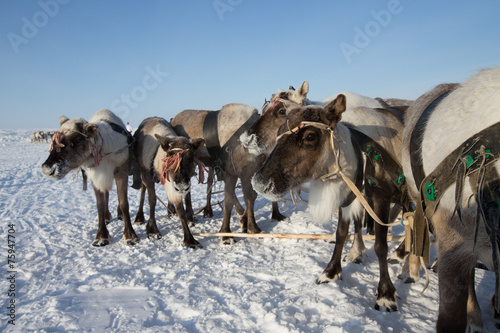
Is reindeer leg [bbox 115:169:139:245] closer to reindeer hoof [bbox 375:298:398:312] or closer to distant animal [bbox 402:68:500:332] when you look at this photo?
reindeer hoof [bbox 375:298:398:312]

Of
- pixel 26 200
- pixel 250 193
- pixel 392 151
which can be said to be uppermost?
pixel 392 151

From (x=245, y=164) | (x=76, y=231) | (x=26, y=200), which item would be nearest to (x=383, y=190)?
(x=245, y=164)

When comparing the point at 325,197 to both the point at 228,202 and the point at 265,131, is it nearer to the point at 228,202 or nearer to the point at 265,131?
the point at 265,131

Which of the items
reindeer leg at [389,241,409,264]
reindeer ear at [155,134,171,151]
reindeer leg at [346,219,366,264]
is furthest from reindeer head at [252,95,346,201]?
reindeer ear at [155,134,171,151]

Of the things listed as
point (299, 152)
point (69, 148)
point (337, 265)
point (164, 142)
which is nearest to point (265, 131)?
point (164, 142)

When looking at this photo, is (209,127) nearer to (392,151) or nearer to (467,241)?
(392,151)

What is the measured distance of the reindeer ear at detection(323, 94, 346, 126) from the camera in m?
2.64

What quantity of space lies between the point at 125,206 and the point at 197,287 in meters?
2.65

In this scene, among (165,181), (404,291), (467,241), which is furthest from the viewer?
(165,181)

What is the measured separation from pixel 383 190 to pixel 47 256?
16.4 ft

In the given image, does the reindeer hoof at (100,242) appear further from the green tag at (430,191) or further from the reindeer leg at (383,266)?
the green tag at (430,191)

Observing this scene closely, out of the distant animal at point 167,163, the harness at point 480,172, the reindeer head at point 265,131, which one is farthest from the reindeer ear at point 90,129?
the harness at point 480,172

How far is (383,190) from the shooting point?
3100 mm

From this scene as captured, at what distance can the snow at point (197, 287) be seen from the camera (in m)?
2.77
